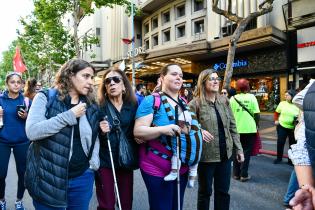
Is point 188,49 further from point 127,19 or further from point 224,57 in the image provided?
point 127,19

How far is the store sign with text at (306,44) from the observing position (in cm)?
1593

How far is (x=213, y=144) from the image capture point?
12.7 feet

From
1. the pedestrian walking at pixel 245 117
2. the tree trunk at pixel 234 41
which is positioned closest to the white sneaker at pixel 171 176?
the pedestrian walking at pixel 245 117

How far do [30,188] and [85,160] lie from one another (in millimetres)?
484

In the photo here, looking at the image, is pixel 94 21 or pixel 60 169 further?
pixel 94 21

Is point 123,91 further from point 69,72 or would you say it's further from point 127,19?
point 127,19

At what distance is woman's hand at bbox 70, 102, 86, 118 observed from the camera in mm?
2650

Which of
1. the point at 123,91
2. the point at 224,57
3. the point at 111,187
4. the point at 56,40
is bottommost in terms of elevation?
the point at 111,187

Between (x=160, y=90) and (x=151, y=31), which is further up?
(x=151, y=31)

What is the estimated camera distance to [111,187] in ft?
11.3

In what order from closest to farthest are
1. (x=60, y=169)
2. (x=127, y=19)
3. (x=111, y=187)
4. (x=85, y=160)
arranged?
(x=60, y=169), (x=85, y=160), (x=111, y=187), (x=127, y=19)

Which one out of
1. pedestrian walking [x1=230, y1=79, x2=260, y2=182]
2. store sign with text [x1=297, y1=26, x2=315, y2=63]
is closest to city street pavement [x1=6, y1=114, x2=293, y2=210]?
pedestrian walking [x1=230, y1=79, x2=260, y2=182]

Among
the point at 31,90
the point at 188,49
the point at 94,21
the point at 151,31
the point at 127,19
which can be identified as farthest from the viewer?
the point at 94,21

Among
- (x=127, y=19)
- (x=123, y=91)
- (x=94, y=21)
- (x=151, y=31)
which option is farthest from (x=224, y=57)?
(x=94, y=21)
